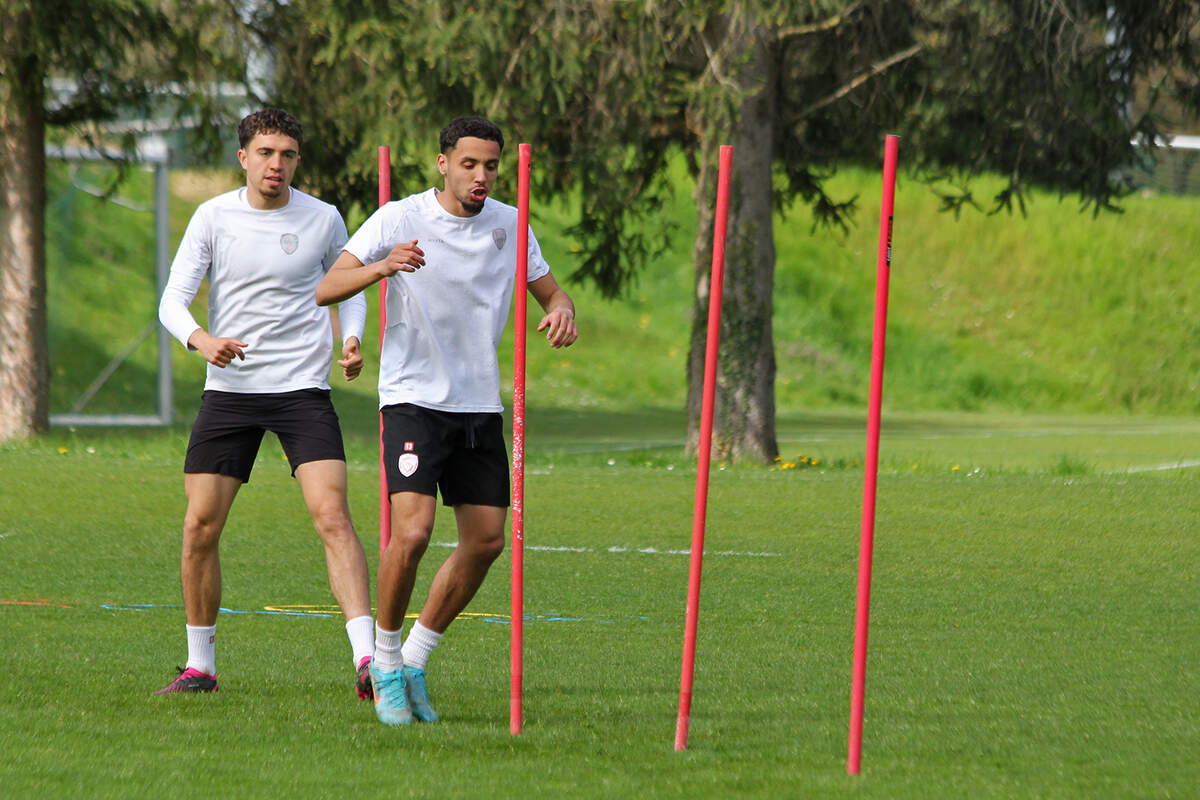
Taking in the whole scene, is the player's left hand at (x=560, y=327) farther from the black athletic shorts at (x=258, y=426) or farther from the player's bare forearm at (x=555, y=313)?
the black athletic shorts at (x=258, y=426)

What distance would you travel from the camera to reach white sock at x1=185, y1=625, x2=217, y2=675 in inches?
267

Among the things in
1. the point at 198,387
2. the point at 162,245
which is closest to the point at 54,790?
the point at 162,245

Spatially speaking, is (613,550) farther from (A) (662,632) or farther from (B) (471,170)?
(B) (471,170)

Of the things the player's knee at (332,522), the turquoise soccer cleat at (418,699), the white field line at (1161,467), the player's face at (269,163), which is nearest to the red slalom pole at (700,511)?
the turquoise soccer cleat at (418,699)

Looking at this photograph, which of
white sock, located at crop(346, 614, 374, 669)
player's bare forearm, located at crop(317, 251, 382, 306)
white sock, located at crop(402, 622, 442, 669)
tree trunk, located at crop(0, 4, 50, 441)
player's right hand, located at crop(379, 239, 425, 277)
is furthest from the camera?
tree trunk, located at crop(0, 4, 50, 441)

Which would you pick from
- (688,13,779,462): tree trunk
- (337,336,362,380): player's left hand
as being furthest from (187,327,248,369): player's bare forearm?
(688,13,779,462): tree trunk

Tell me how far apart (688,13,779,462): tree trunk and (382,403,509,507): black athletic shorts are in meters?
12.9

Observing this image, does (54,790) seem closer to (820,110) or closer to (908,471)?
(908,471)

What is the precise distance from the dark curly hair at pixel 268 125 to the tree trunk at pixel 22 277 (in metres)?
14.2

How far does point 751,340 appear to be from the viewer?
19344 mm

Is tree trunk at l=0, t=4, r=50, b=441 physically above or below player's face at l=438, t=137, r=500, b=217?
below

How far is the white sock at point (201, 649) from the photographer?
6.78 m

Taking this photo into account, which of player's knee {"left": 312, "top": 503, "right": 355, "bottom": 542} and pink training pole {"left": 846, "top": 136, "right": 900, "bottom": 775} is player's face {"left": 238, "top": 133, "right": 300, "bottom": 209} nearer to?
player's knee {"left": 312, "top": 503, "right": 355, "bottom": 542}

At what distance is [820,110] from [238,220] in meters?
14.8
